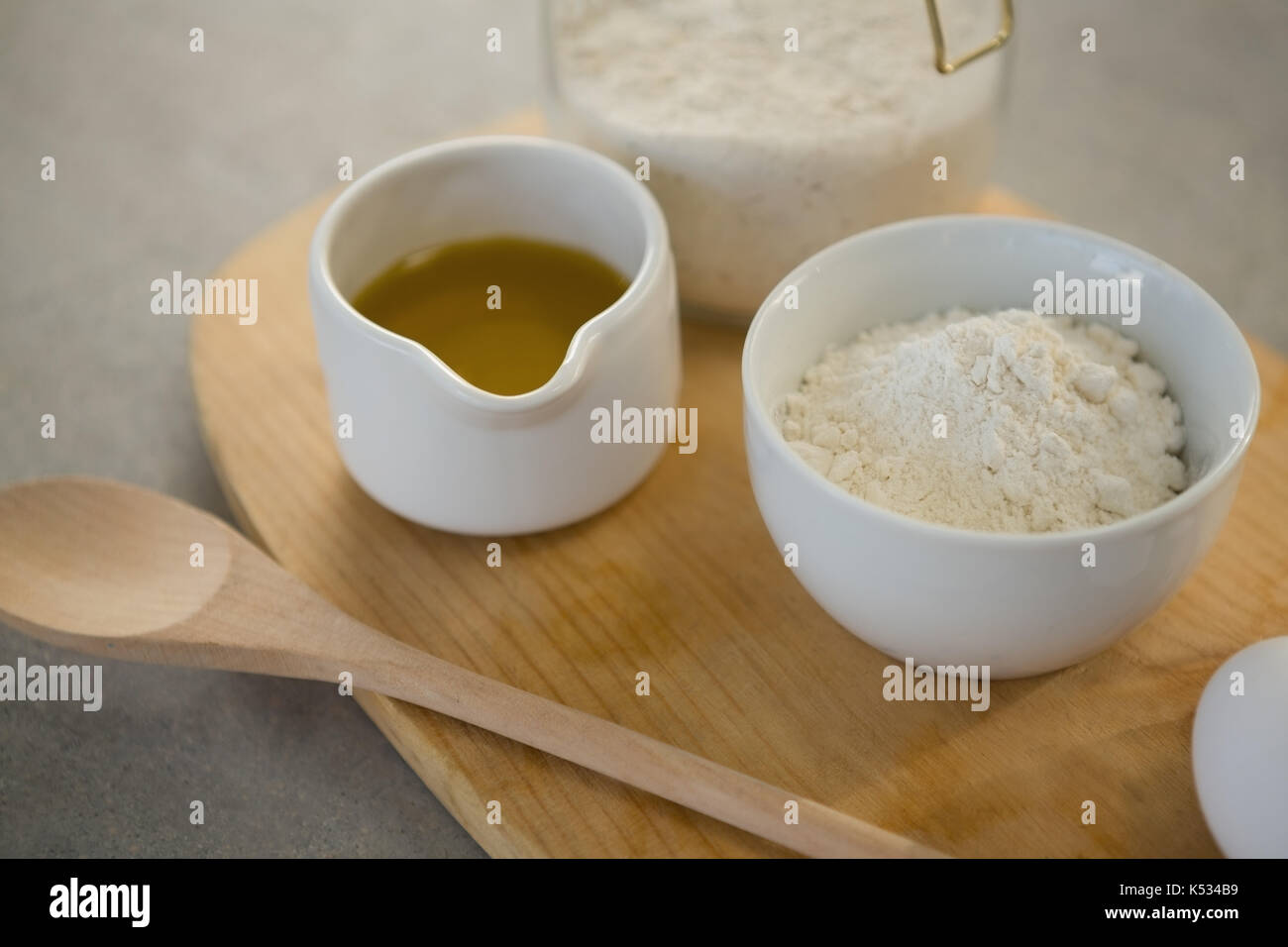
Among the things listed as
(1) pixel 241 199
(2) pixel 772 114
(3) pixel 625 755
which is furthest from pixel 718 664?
(1) pixel 241 199

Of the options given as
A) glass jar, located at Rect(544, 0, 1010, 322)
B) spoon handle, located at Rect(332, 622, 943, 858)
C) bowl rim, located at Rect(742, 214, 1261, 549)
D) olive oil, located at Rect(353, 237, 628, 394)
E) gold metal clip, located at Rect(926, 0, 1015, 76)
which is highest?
gold metal clip, located at Rect(926, 0, 1015, 76)

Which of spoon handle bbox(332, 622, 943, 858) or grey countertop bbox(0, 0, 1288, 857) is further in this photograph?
grey countertop bbox(0, 0, 1288, 857)

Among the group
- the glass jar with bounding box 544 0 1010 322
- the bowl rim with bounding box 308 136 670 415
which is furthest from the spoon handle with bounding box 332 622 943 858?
the glass jar with bounding box 544 0 1010 322

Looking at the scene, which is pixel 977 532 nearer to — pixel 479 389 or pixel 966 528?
pixel 966 528

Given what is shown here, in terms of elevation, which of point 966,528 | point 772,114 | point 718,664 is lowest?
point 718,664

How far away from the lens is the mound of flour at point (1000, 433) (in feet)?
1.98

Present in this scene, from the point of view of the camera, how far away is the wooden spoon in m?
0.59

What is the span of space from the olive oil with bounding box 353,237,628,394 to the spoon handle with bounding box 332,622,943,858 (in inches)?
6.6

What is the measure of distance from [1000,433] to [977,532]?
0.27 ft

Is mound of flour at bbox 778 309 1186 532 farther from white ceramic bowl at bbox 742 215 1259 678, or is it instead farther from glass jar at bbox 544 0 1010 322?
glass jar at bbox 544 0 1010 322

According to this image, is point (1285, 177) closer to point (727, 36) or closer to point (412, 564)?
point (727, 36)

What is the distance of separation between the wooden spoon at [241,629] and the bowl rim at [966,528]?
14cm

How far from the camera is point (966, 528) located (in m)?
0.60

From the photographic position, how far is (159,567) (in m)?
0.71
